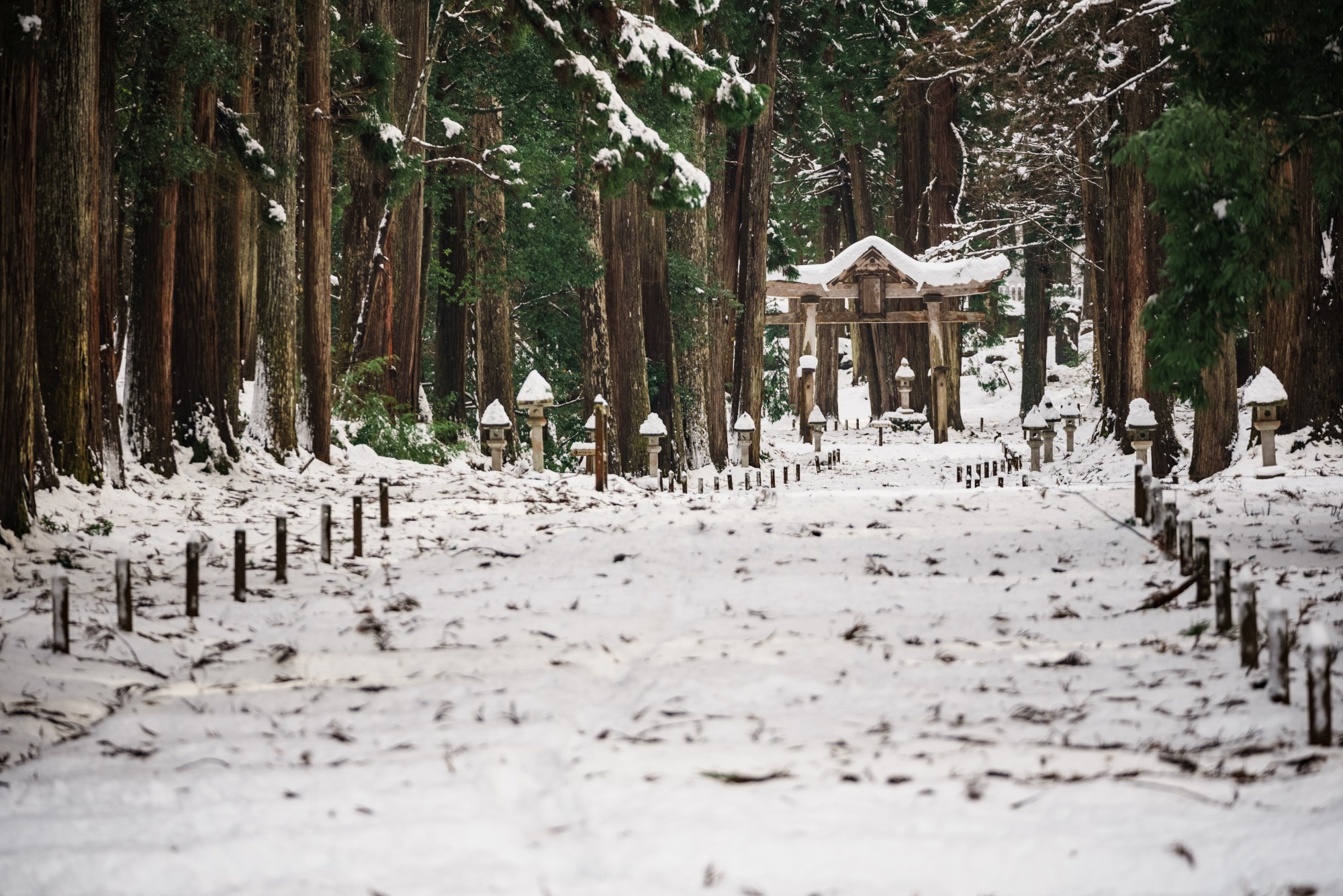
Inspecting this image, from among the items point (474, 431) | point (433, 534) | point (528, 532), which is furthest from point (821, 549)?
point (474, 431)

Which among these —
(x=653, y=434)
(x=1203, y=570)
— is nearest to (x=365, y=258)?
(x=653, y=434)

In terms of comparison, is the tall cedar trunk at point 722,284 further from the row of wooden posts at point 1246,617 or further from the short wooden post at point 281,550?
the short wooden post at point 281,550

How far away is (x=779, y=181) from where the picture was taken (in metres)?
41.6

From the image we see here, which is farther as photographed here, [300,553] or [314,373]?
[314,373]

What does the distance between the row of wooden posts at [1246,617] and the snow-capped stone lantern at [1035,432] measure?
14398 millimetres

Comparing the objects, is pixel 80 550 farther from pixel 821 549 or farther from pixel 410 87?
pixel 410 87

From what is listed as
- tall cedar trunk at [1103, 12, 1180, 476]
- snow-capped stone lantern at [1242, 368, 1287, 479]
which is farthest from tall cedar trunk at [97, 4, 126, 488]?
tall cedar trunk at [1103, 12, 1180, 476]

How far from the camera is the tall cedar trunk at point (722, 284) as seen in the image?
23.9m

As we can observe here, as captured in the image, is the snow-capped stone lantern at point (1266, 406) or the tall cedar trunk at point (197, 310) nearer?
the tall cedar trunk at point (197, 310)

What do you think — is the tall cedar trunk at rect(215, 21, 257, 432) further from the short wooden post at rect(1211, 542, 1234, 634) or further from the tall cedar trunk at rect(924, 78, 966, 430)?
the tall cedar trunk at rect(924, 78, 966, 430)

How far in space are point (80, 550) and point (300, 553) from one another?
4.99 feet

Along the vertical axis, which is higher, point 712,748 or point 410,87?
point 410,87

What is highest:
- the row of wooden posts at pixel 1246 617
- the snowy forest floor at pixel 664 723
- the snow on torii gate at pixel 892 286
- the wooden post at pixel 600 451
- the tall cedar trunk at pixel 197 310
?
the snow on torii gate at pixel 892 286

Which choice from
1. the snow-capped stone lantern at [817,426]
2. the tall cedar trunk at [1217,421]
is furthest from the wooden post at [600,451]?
the snow-capped stone lantern at [817,426]
